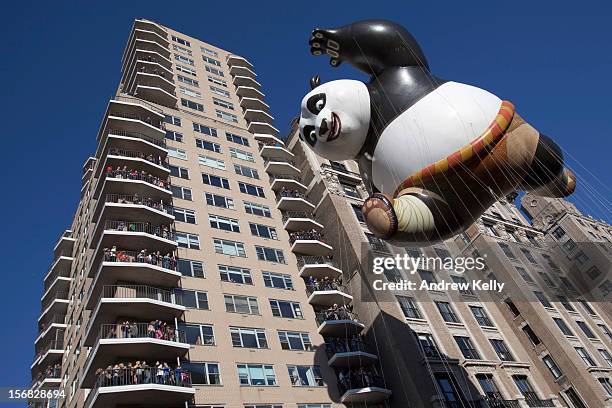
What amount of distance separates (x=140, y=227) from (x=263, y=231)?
8315 mm

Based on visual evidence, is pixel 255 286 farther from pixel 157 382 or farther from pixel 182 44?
pixel 182 44

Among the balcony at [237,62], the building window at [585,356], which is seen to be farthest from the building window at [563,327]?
the balcony at [237,62]

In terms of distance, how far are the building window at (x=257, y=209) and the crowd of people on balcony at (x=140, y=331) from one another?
11.8 m

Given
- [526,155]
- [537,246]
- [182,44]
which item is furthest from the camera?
[182,44]

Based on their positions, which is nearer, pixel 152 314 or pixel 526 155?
pixel 526 155

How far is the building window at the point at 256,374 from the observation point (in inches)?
906

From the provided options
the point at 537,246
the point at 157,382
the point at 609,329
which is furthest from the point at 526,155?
the point at 537,246

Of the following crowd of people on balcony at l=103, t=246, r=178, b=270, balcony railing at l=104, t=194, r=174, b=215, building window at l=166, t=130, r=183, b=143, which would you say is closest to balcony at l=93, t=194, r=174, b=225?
balcony railing at l=104, t=194, r=174, b=215

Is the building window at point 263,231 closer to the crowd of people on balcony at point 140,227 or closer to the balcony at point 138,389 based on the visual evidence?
the crowd of people on balcony at point 140,227

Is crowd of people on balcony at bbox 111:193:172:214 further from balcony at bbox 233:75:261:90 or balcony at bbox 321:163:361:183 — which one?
balcony at bbox 233:75:261:90

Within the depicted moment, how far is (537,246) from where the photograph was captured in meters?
43.8

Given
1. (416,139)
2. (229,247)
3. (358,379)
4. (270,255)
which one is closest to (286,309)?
(270,255)

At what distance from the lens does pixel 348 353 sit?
1009 inches

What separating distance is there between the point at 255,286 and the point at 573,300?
1039 inches
